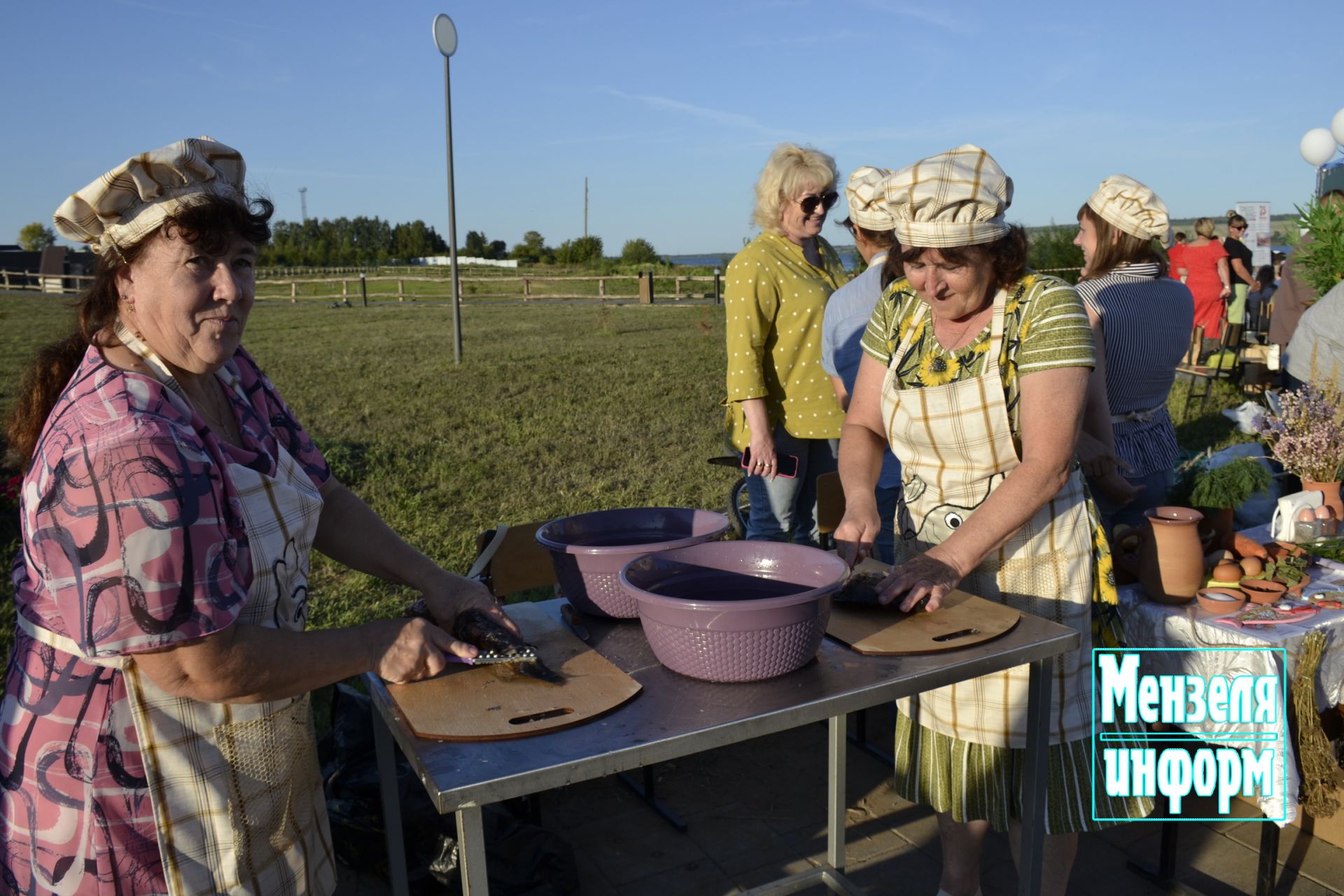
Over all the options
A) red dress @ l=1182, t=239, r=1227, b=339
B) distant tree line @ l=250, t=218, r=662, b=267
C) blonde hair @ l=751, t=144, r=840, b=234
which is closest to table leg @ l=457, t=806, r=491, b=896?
blonde hair @ l=751, t=144, r=840, b=234

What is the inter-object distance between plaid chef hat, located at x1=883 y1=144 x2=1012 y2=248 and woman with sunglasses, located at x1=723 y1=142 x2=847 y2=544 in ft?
5.09

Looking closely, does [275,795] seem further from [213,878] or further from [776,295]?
[776,295]

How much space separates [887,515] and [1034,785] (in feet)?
5.82

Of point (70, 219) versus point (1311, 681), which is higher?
point (70, 219)

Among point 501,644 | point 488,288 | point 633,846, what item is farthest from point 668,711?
point 488,288

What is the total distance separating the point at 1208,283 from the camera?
429 inches

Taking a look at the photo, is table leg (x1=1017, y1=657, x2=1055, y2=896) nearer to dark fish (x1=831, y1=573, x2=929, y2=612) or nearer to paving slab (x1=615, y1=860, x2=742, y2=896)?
dark fish (x1=831, y1=573, x2=929, y2=612)

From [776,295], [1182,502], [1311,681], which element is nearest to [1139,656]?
[1311,681]

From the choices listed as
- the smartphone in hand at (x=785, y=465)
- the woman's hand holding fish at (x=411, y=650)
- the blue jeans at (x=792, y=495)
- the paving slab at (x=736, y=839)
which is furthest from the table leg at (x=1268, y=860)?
the woman's hand holding fish at (x=411, y=650)

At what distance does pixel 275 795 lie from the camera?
1595 mm

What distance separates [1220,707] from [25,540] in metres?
2.67

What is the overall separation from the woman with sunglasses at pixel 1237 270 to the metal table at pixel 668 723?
1088 centimetres

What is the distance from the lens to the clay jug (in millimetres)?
2740

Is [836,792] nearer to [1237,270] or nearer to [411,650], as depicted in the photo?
[411,650]
